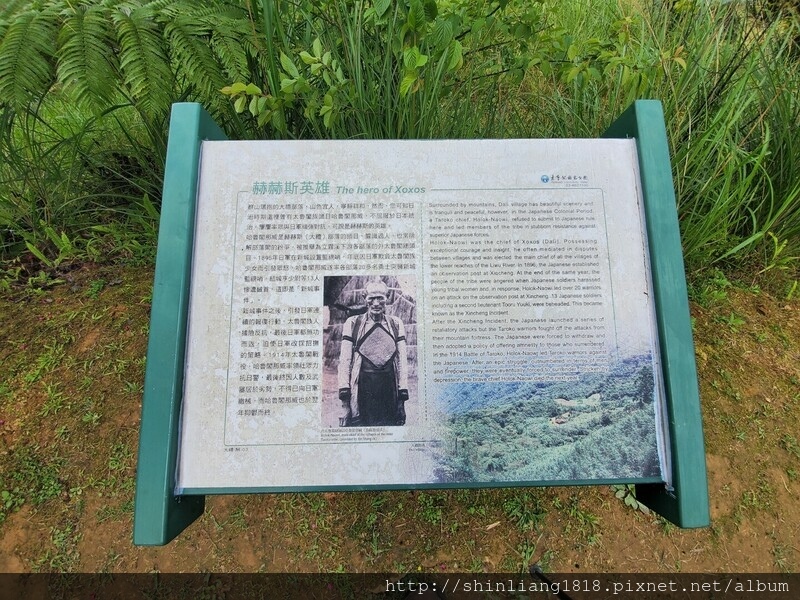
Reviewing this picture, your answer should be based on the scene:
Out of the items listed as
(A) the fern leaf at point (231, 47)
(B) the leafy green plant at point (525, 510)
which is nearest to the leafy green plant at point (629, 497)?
(B) the leafy green plant at point (525, 510)

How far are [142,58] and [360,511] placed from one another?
1.82 meters

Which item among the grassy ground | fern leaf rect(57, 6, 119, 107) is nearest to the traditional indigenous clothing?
the grassy ground

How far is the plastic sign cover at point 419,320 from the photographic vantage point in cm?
123

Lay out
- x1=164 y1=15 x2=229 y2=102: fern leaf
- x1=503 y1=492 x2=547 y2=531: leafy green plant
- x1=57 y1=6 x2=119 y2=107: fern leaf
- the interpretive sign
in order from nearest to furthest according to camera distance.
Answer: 1. the interpretive sign
2. x1=57 y1=6 x2=119 y2=107: fern leaf
3. x1=164 y1=15 x2=229 y2=102: fern leaf
4. x1=503 y1=492 x2=547 y2=531: leafy green plant

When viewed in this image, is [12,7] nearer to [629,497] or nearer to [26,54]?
[26,54]

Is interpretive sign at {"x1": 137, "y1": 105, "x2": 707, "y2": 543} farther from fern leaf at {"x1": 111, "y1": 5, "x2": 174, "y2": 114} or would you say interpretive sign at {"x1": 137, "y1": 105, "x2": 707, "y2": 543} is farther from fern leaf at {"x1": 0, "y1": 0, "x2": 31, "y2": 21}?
fern leaf at {"x1": 0, "y1": 0, "x2": 31, "y2": 21}

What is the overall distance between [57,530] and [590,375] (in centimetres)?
198

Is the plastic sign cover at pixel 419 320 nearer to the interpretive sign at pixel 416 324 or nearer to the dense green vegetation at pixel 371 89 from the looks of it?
the interpretive sign at pixel 416 324

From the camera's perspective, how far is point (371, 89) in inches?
79.0

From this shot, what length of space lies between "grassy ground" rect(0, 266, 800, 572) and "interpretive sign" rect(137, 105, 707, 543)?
Answer: 571 millimetres

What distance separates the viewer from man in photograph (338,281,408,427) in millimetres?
1249

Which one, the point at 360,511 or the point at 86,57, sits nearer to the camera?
the point at 86,57

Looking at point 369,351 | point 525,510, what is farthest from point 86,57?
point 525,510

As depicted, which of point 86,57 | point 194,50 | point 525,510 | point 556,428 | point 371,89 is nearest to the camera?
point 556,428
